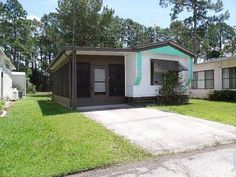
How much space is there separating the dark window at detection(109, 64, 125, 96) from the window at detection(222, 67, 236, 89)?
325 inches

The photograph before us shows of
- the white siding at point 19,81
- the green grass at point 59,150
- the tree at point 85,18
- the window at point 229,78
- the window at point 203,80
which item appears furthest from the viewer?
the tree at point 85,18

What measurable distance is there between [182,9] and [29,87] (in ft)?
69.2

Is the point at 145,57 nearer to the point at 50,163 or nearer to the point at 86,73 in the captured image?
the point at 86,73

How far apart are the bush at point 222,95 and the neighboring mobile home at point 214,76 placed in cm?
65

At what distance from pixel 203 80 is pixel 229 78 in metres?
2.50

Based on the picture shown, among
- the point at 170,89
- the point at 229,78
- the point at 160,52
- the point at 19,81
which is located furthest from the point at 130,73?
the point at 19,81

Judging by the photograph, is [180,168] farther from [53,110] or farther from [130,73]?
[130,73]

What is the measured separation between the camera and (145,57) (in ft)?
45.2

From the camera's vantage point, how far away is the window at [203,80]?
19453 mm

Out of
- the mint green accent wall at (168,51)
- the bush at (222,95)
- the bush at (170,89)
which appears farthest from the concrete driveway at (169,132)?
the bush at (222,95)

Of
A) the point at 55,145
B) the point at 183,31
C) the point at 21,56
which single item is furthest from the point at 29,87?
the point at 55,145

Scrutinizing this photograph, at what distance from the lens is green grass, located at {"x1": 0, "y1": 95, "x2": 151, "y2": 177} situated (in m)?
4.27

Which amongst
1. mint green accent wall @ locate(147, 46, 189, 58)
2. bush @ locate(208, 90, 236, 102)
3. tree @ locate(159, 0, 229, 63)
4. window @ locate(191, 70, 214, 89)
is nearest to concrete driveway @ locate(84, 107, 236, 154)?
mint green accent wall @ locate(147, 46, 189, 58)

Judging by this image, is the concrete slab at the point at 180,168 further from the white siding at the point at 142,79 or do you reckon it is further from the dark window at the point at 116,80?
the dark window at the point at 116,80
